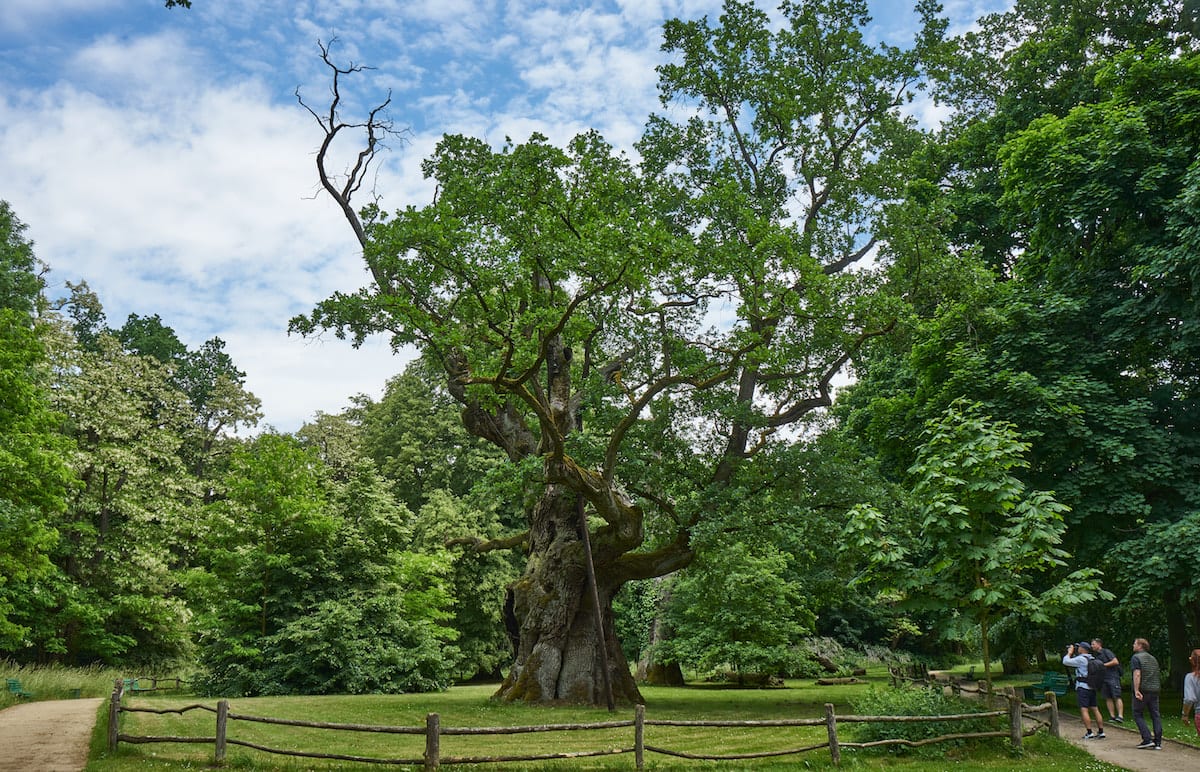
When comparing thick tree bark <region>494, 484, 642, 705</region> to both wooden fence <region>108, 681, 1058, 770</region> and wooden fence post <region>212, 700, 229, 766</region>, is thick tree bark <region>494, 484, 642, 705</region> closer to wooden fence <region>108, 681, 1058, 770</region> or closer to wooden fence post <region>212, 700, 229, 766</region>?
wooden fence <region>108, 681, 1058, 770</region>

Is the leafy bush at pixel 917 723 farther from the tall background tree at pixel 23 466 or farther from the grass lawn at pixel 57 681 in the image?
the grass lawn at pixel 57 681

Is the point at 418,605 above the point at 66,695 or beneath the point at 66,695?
above

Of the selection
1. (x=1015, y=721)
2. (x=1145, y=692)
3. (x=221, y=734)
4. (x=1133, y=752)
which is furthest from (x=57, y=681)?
(x=1145, y=692)

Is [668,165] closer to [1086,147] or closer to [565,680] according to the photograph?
[1086,147]

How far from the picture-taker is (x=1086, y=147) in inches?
744

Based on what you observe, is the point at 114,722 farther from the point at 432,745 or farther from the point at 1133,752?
the point at 1133,752

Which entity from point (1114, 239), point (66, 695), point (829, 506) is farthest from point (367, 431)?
point (1114, 239)

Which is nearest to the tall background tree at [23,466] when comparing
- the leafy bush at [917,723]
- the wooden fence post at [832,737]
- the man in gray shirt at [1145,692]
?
the wooden fence post at [832,737]

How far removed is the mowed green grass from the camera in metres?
11.4

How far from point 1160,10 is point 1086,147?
299 inches

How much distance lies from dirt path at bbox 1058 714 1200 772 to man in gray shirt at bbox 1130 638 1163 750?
22 cm

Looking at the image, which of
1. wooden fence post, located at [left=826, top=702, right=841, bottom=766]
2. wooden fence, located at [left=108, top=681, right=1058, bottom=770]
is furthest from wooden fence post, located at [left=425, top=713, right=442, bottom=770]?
wooden fence post, located at [left=826, top=702, right=841, bottom=766]

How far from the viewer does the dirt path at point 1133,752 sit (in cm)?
1156

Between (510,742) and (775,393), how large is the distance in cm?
1239
